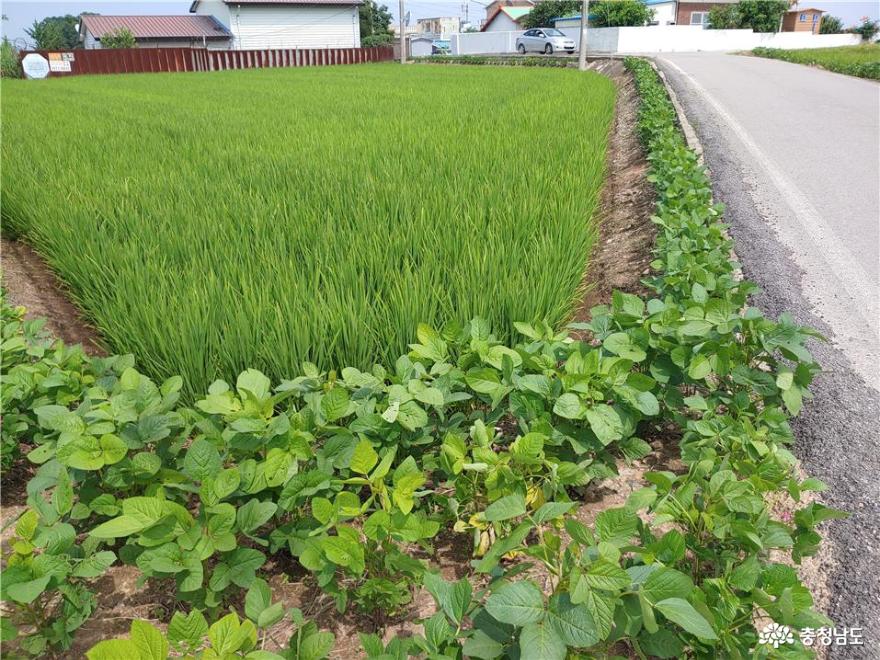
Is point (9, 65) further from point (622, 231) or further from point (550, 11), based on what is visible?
point (550, 11)

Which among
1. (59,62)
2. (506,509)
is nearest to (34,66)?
(59,62)

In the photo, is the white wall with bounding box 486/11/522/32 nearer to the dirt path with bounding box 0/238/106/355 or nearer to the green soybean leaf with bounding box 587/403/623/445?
the dirt path with bounding box 0/238/106/355

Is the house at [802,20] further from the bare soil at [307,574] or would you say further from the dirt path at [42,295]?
the dirt path at [42,295]

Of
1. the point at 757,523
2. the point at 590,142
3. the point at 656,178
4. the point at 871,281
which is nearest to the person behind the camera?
the point at 757,523

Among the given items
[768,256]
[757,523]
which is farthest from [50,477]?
[768,256]

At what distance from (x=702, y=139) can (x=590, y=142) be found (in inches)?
78.3

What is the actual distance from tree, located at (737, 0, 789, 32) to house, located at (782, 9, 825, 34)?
370 inches

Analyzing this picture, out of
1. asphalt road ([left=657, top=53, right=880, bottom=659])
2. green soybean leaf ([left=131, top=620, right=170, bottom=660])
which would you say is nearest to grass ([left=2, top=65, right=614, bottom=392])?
asphalt road ([left=657, top=53, right=880, bottom=659])

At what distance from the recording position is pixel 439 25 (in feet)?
304

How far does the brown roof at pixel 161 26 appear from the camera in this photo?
34.8 meters

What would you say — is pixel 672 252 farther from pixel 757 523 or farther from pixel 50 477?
pixel 50 477

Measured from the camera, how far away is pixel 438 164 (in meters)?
4.34

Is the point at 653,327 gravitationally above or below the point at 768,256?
above

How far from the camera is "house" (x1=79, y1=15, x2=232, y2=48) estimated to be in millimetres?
34875
